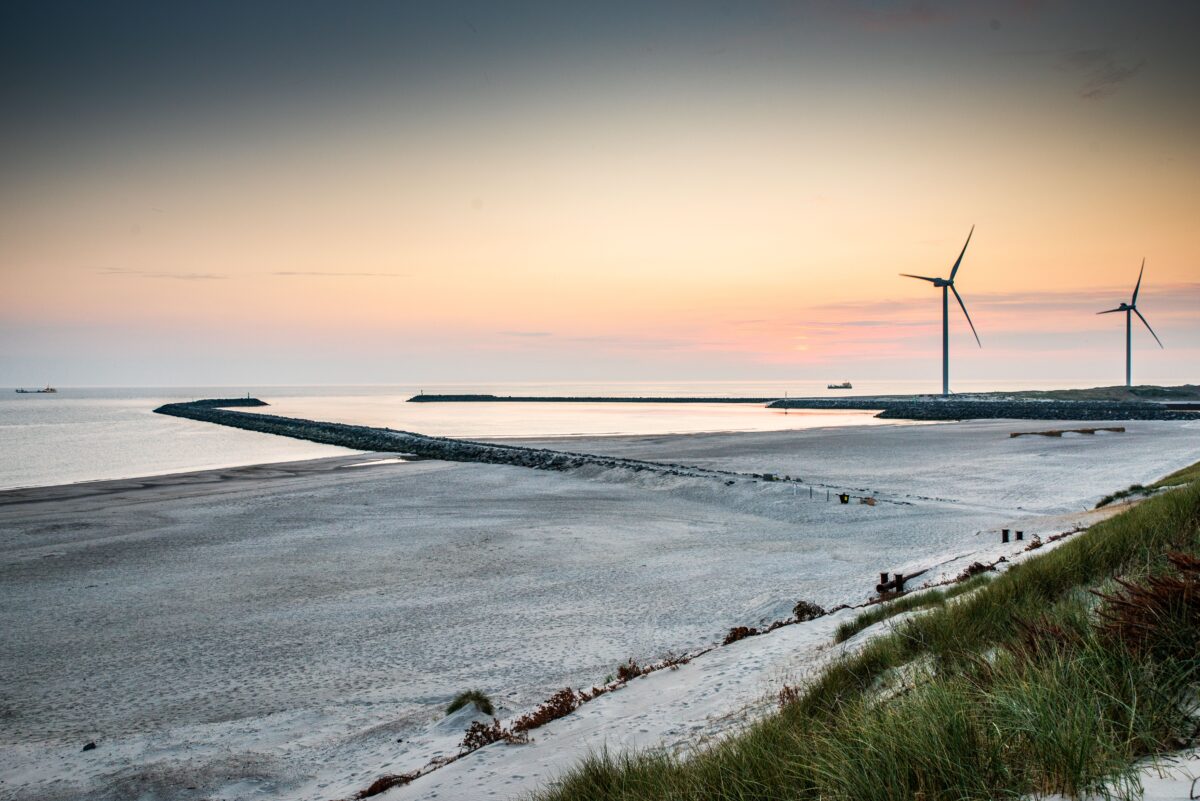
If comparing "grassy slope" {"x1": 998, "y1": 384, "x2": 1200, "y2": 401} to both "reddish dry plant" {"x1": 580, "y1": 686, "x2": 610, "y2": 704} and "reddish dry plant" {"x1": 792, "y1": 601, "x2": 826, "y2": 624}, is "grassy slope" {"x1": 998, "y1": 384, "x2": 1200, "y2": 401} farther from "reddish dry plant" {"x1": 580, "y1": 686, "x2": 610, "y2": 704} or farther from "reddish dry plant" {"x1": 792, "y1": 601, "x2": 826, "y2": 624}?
"reddish dry plant" {"x1": 580, "y1": 686, "x2": 610, "y2": 704}

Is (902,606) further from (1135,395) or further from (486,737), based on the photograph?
(1135,395)

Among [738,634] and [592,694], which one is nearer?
[592,694]

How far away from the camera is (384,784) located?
7336 millimetres

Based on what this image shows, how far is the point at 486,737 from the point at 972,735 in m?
5.31

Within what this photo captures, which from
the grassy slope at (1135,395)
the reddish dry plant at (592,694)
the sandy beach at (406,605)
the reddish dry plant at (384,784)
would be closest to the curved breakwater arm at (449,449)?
the sandy beach at (406,605)

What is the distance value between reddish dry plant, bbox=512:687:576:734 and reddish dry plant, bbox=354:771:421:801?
119 centimetres

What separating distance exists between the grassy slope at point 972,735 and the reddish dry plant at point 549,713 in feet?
9.24

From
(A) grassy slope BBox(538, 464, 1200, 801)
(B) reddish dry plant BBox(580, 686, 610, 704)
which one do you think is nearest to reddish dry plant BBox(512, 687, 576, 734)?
(B) reddish dry plant BBox(580, 686, 610, 704)

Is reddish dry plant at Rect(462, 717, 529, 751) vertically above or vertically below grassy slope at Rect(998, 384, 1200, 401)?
below

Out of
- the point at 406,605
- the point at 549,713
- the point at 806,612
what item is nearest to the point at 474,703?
the point at 549,713

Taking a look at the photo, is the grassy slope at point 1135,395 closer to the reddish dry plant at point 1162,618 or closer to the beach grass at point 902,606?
the beach grass at point 902,606

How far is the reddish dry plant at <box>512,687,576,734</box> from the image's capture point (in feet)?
27.1

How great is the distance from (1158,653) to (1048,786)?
1.91 meters

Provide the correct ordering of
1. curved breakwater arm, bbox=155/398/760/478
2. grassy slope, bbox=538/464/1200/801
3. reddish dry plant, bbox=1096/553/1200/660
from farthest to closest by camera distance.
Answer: curved breakwater arm, bbox=155/398/760/478
reddish dry plant, bbox=1096/553/1200/660
grassy slope, bbox=538/464/1200/801
